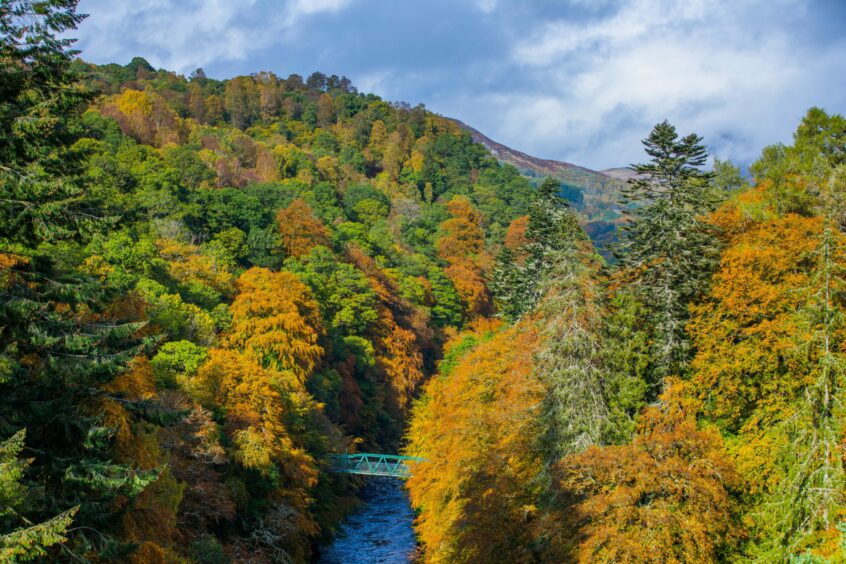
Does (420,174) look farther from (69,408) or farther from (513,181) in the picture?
(69,408)

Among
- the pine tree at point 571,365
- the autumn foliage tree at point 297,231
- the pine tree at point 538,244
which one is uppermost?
the autumn foliage tree at point 297,231

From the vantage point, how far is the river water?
38656 millimetres

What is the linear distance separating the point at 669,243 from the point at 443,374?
1272 inches

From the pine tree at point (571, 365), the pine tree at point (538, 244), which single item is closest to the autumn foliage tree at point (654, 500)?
the pine tree at point (571, 365)

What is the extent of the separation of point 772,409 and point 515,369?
12.1m

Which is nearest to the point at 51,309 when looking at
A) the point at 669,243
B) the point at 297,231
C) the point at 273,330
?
the point at 669,243

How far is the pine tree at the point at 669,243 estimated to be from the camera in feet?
97.2

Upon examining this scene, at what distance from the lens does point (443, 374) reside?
60.4 metres

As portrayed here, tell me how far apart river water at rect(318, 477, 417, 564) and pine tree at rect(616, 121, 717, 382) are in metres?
18.8

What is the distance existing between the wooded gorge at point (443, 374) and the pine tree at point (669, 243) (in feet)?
0.45

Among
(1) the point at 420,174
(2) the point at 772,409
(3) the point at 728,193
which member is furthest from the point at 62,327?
(1) the point at 420,174

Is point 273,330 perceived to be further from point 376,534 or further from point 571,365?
point 571,365

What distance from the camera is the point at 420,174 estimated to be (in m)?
129

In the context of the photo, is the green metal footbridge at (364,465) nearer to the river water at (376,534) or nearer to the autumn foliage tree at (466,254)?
the river water at (376,534)
